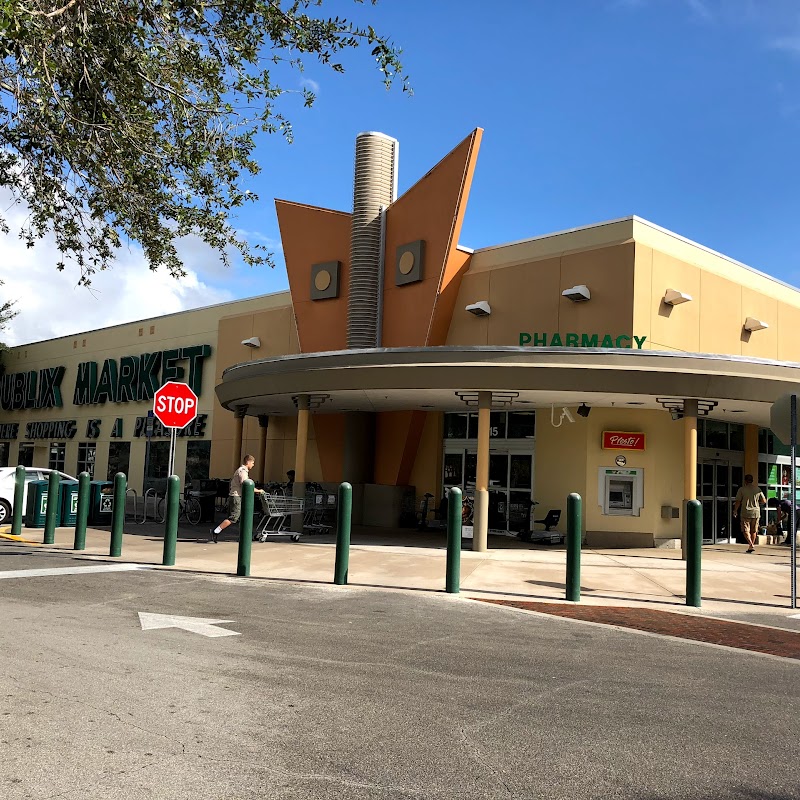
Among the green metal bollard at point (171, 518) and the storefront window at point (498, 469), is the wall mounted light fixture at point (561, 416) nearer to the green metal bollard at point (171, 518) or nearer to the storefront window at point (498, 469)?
the storefront window at point (498, 469)

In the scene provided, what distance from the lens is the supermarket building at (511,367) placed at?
16.4 metres

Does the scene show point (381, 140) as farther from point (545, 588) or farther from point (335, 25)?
point (545, 588)

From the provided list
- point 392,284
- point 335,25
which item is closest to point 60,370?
point 392,284

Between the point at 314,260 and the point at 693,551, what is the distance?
17.1m

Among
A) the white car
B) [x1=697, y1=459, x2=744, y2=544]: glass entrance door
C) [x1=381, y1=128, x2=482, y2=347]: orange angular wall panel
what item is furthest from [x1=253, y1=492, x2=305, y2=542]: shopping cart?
[x1=697, y1=459, x2=744, y2=544]: glass entrance door

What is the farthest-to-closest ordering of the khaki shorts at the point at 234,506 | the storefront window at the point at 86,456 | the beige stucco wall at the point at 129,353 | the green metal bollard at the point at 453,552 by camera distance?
the storefront window at the point at 86,456
the beige stucco wall at the point at 129,353
the khaki shorts at the point at 234,506
the green metal bollard at the point at 453,552

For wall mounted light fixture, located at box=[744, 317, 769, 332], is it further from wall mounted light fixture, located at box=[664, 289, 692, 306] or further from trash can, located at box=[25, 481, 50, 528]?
trash can, located at box=[25, 481, 50, 528]

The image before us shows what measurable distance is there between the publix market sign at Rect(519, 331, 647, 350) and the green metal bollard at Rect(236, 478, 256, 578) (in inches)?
377

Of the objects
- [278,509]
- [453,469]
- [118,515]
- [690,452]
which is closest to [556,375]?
[690,452]

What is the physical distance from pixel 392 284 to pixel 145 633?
54.0 feet

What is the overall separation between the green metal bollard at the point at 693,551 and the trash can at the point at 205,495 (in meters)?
14.4

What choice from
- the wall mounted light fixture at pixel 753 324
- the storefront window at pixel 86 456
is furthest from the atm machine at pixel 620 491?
the storefront window at pixel 86 456

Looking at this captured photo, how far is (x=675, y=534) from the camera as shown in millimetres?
19547

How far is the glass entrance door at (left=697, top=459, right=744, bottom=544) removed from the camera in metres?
21.1
